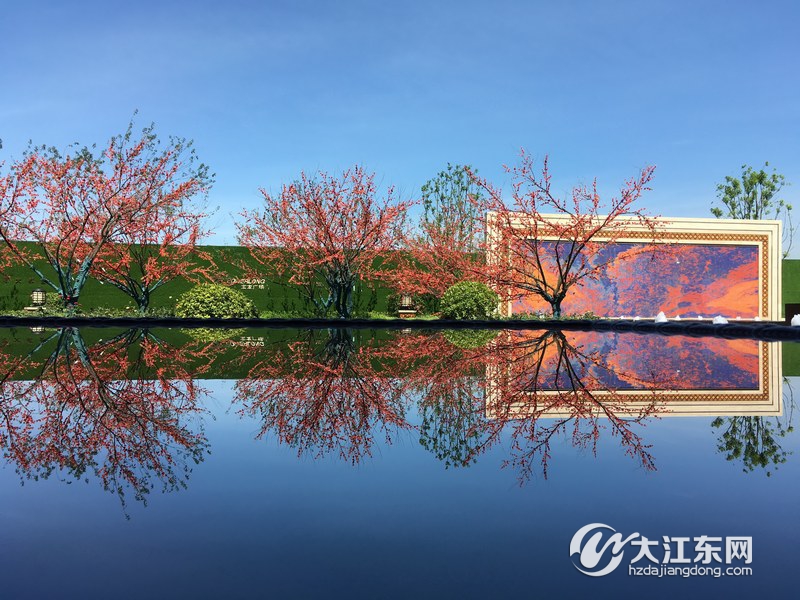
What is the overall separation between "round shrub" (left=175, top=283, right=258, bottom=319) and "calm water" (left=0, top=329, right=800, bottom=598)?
11011mm

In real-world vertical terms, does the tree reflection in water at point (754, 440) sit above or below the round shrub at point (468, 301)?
below

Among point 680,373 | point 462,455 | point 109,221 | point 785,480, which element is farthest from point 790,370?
point 109,221

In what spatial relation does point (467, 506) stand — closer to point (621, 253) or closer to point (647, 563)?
point (647, 563)

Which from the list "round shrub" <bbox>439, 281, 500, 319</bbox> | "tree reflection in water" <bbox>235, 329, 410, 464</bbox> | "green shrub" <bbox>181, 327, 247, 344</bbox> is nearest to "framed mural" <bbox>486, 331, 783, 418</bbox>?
"tree reflection in water" <bbox>235, 329, 410, 464</bbox>

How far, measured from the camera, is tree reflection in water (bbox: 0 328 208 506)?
173 inches

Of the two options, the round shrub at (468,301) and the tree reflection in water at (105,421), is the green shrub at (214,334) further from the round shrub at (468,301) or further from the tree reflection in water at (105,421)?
the round shrub at (468,301)

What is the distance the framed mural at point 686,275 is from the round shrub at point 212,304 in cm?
903

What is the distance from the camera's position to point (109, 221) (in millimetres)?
21500

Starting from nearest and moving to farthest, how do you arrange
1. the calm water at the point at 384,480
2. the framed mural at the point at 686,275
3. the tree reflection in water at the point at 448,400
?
1. the calm water at the point at 384,480
2. the tree reflection in water at the point at 448,400
3. the framed mural at the point at 686,275

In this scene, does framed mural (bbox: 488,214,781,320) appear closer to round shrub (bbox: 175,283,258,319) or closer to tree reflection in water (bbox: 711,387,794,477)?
round shrub (bbox: 175,283,258,319)

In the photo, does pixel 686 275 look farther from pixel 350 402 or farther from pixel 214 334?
pixel 350 402

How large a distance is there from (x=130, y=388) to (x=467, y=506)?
517cm

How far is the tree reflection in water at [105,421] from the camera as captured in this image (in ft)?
14.4

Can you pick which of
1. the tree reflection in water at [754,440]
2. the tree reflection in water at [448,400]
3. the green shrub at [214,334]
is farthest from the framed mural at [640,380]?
the green shrub at [214,334]
